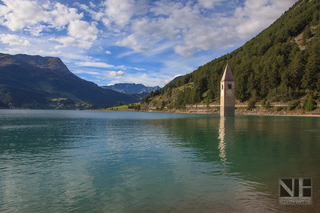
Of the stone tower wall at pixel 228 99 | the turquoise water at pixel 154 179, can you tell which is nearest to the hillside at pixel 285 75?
the stone tower wall at pixel 228 99

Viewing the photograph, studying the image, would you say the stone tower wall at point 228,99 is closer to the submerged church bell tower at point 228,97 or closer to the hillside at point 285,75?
the submerged church bell tower at point 228,97

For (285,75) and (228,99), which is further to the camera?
(228,99)

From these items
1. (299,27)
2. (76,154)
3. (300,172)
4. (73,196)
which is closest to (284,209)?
(300,172)

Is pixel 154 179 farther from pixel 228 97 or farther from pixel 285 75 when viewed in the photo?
pixel 285 75

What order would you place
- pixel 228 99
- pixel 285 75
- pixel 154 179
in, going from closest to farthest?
pixel 154 179 < pixel 285 75 < pixel 228 99

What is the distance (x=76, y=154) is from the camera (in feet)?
75.2

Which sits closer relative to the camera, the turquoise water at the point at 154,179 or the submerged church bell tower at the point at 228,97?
the turquoise water at the point at 154,179

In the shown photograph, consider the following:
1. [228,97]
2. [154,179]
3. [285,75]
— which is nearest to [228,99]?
[228,97]

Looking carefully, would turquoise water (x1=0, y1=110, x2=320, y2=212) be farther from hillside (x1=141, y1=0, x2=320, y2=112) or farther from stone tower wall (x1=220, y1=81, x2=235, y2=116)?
hillside (x1=141, y1=0, x2=320, y2=112)

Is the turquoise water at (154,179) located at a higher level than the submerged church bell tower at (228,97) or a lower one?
lower

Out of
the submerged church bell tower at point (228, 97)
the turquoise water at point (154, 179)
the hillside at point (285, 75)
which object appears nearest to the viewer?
the turquoise water at point (154, 179)

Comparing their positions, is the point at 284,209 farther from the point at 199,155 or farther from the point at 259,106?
the point at 259,106

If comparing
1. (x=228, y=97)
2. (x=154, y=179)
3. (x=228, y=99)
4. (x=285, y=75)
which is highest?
(x=285, y=75)

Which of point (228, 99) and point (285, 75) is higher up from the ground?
point (285, 75)
